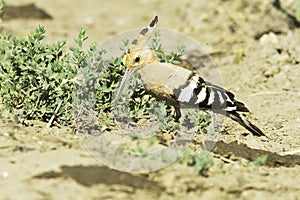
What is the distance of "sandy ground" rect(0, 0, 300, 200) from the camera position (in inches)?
130

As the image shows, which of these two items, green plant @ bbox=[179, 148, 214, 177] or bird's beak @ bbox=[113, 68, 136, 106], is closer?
green plant @ bbox=[179, 148, 214, 177]

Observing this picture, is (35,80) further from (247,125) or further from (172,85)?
(247,125)

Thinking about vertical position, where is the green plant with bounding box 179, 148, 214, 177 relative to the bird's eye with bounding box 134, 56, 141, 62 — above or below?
below

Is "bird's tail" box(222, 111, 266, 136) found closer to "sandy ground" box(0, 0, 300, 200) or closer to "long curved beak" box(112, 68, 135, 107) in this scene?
"sandy ground" box(0, 0, 300, 200)

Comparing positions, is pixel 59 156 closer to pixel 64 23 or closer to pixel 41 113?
pixel 41 113

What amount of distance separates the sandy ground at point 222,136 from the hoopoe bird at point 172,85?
33 cm

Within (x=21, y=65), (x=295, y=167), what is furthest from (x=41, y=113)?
(x=295, y=167)

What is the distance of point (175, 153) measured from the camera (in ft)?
11.7

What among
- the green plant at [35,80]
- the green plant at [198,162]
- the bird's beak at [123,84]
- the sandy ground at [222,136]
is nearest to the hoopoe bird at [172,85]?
the bird's beak at [123,84]

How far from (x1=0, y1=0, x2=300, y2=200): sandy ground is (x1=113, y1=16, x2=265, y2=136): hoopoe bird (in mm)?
328

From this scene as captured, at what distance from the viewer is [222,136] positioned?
491cm

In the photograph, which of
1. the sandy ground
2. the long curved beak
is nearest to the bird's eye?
the long curved beak

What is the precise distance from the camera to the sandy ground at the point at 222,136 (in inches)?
130

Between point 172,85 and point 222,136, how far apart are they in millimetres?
653
